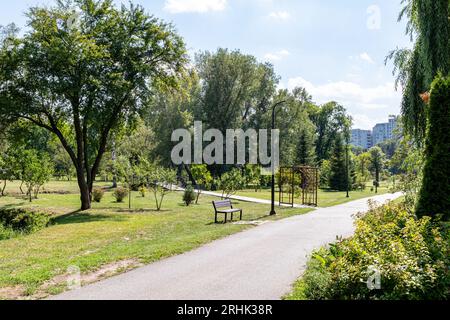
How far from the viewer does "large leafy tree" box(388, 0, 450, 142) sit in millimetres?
12055

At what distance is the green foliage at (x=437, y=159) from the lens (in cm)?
943

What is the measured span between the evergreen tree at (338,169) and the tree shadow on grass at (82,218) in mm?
36695

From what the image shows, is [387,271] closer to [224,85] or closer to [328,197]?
[328,197]

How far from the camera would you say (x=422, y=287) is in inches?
203

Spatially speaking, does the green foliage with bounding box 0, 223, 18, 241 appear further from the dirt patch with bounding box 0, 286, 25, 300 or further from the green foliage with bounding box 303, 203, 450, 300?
the green foliage with bounding box 303, 203, 450, 300

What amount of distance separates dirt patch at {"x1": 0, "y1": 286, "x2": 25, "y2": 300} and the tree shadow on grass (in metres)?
10.0

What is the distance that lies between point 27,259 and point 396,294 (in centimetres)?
869

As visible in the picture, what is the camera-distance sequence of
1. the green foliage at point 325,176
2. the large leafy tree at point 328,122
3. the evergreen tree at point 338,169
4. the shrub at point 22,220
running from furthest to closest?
1. the large leafy tree at point 328,122
2. the green foliage at point 325,176
3. the evergreen tree at point 338,169
4. the shrub at point 22,220

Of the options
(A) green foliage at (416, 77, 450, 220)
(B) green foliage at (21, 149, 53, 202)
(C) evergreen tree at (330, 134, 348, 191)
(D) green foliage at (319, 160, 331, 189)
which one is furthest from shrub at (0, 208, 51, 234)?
(D) green foliage at (319, 160, 331, 189)

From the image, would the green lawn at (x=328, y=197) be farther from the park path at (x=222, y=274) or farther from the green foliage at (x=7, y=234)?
the green foliage at (x=7, y=234)

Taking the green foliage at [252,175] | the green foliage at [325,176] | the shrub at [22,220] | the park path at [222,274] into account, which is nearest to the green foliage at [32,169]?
the shrub at [22,220]
